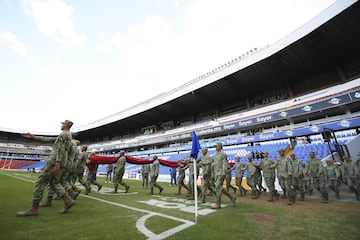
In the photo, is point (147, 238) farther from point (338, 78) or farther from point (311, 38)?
point (338, 78)

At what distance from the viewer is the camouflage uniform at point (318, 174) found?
6.94 metres

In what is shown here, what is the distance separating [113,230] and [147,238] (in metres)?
0.74

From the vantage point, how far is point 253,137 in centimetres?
1969

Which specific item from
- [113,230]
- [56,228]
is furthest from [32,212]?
[113,230]

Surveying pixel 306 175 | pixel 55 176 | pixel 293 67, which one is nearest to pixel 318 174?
pixel 306 175

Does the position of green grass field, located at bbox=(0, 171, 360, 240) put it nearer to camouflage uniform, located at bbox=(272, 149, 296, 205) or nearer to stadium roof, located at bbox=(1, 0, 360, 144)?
camouflage uniform, located at bbox=(272, 149, 296, 205)

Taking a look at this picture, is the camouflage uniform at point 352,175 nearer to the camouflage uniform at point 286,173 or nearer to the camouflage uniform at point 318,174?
the camouflage uniform at point 318,174

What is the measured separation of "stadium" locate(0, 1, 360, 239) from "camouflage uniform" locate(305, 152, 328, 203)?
1.61 ft

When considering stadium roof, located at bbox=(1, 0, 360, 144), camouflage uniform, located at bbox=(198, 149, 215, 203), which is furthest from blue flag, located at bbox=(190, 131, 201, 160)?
stadium roof, located at bbox=(1, 0, 360, 144)

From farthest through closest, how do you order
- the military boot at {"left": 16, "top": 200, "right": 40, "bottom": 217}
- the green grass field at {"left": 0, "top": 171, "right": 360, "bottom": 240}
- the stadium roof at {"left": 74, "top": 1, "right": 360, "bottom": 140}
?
the stadium roof at {"left": 74, "top": 1, "right": 360, "bottom": 140} < the military boot at {"left": 16, "top": 200, "right": 40, "bottom": 217} < the green grass field at {"left": 0, "top": 171, "right": 360, "bottom": 240}

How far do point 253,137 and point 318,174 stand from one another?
1266cm

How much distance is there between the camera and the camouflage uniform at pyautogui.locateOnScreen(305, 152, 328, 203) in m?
6.94

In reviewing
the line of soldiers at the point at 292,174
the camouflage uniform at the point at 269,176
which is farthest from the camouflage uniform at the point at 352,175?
the camouflage uniform at the point at 269,176

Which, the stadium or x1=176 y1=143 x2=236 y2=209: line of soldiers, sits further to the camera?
x1=176 y1=143 x2=236 y2=209: line of soldiers
